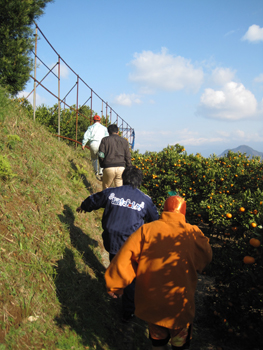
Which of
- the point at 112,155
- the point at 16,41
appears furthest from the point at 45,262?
the point at 16,41

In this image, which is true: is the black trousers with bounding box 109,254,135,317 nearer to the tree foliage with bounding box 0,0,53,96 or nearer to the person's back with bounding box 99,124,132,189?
the person's back with bounding box 99,124,132,189

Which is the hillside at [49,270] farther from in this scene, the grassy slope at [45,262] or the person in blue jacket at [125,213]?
the person in blue jacket at [125,213]

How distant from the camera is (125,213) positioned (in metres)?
3.38

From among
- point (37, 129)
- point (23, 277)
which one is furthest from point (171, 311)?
point (37, 129)

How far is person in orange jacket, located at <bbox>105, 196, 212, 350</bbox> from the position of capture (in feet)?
7.22

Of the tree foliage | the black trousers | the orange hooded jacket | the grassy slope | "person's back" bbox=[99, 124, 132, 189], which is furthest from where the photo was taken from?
"person's back" bbox=[99, 124, 132, 189]

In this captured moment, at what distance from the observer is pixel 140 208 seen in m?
3.42

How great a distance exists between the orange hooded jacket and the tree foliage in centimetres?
538

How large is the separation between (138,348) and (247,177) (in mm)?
5774

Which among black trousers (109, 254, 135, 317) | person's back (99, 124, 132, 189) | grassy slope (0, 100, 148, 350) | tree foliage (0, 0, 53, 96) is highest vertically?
tree foliage (0, 0, 53, 96)

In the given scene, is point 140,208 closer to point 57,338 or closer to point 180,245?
point 180,245

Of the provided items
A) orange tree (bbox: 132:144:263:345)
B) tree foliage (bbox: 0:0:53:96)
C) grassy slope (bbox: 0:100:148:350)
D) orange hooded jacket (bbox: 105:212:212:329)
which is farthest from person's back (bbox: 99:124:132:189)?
orange hooded jacket (bbox: 105:212:212:329)

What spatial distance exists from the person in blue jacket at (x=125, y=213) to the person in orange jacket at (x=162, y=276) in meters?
1.06

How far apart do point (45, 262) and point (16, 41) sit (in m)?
5.06
